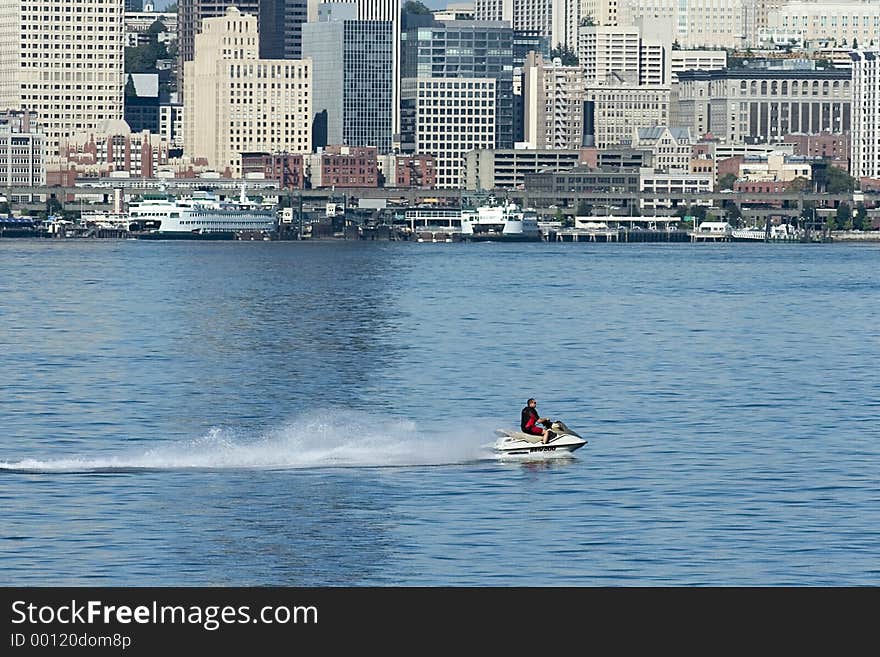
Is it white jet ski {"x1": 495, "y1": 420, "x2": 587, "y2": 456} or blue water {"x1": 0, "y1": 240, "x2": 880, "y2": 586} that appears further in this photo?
white jet ski {"x1": 495, "y1": 420, "x2": 587, "y2": 456}

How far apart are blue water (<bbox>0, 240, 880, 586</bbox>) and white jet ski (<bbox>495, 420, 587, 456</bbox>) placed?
28cm

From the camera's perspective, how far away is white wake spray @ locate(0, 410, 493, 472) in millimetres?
46719

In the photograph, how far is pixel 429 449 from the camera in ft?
161

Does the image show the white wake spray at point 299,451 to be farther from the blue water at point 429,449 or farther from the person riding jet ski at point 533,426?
the person riding jet ski at point 533,426

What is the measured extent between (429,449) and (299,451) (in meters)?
2.72

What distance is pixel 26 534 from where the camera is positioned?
1510 inches

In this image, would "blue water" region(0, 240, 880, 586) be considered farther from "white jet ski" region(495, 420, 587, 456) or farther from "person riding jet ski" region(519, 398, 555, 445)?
"person riding jet ski" region(519, 398, 555, 445)

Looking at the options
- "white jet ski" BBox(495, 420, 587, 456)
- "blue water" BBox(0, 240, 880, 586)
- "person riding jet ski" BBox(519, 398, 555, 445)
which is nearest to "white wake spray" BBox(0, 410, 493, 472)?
"blue water" BBox(0, 240, 880, 586)

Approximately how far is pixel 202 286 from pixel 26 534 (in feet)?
330

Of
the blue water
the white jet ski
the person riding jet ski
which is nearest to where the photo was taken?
the blue water

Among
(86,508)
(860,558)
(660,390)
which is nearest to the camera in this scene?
(860,558)

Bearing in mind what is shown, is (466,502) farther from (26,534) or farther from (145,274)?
(145,274)

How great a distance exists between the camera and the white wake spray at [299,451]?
46.7 meters
